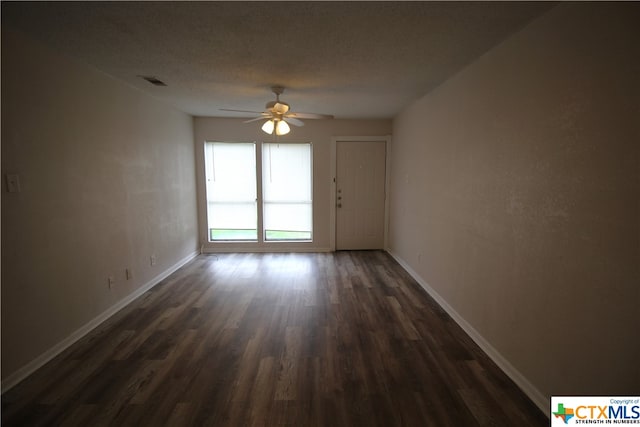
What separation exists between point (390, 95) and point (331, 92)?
30.1 inches

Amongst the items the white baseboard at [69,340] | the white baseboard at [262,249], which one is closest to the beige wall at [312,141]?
the white baseboard at [262,249]

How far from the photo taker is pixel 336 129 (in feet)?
17.5

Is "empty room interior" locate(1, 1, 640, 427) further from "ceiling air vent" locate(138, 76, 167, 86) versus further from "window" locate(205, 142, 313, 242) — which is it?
"window" locate(205, 142, 313, 242)

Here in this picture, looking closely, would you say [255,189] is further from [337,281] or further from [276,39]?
[276,39]

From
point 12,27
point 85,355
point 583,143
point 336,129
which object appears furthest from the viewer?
point 336,129

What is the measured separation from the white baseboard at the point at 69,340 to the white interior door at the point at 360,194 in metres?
3.15

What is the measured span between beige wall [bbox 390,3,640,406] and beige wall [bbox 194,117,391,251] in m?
2.55

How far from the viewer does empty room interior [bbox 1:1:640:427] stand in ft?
5.09

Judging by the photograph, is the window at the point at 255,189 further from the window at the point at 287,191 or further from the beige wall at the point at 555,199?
the beige wall at the point at 555,199

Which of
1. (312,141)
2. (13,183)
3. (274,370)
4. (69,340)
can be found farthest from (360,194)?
(13,183)

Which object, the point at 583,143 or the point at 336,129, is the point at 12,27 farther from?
the point at 336,129

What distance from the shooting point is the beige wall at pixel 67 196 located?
2.03 m

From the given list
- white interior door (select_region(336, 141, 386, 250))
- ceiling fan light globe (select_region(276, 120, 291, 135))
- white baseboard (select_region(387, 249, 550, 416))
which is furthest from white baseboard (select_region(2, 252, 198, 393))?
white baseboard (select_region(387, 249, 550, 416))

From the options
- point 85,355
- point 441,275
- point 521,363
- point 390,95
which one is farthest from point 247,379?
point 390,95
